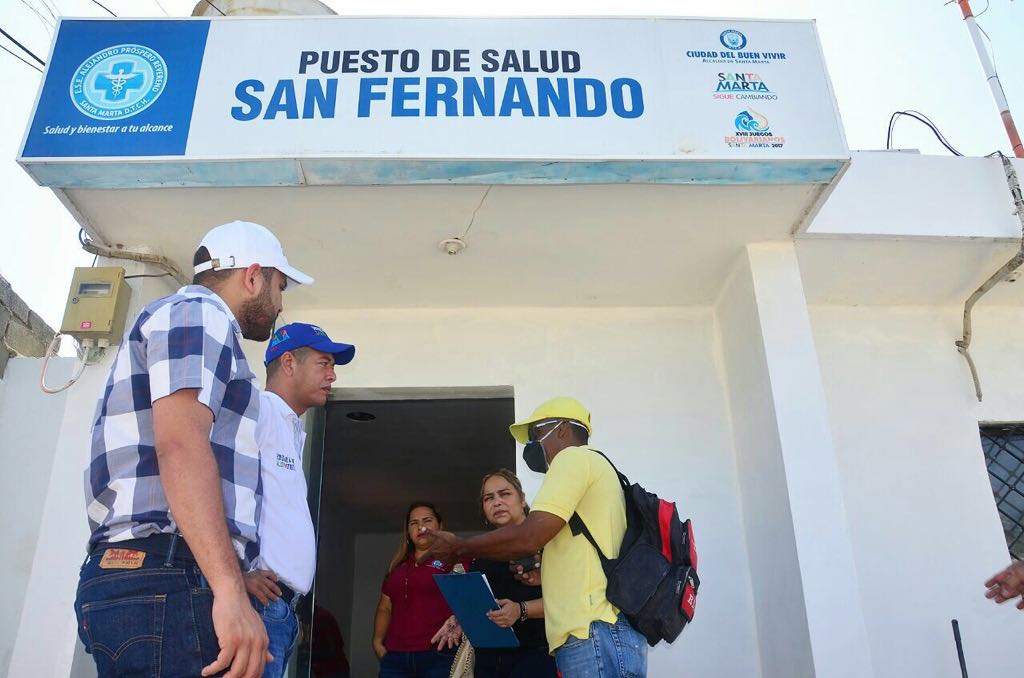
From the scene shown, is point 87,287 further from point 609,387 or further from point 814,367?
point 814,367

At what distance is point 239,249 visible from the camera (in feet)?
6.72

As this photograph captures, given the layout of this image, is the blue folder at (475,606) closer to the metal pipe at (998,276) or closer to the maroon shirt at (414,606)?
the maroon shirt at (414,606)

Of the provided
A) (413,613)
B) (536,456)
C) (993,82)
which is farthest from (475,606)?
(993,82)

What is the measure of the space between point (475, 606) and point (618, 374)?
2.02m

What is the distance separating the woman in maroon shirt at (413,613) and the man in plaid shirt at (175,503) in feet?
8.07

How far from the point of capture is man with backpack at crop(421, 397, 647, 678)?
260 centimetres

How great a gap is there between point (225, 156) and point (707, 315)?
9.88ft

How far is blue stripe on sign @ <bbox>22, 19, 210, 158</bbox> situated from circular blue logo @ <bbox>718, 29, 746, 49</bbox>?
254 centimetres

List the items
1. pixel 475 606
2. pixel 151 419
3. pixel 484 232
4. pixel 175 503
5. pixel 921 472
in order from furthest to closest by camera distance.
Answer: pixel 921 472 → pixel 484 232 → pixel 475 606 → pixel 151 419 → pixel 175 503

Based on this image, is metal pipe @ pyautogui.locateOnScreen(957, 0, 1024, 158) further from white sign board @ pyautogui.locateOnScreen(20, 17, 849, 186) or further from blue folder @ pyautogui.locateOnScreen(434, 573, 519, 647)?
blue folder @ pyautogui.locateOnScreen(434, 573, 519, 647)

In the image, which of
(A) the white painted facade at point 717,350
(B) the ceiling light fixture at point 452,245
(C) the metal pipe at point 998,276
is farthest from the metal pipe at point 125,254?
(C) the metal pipe at point 998,276

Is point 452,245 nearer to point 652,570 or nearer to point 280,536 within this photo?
point 652,570

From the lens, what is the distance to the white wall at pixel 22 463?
446 cm

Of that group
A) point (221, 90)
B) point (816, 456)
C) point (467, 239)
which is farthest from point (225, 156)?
point (816, 456)
